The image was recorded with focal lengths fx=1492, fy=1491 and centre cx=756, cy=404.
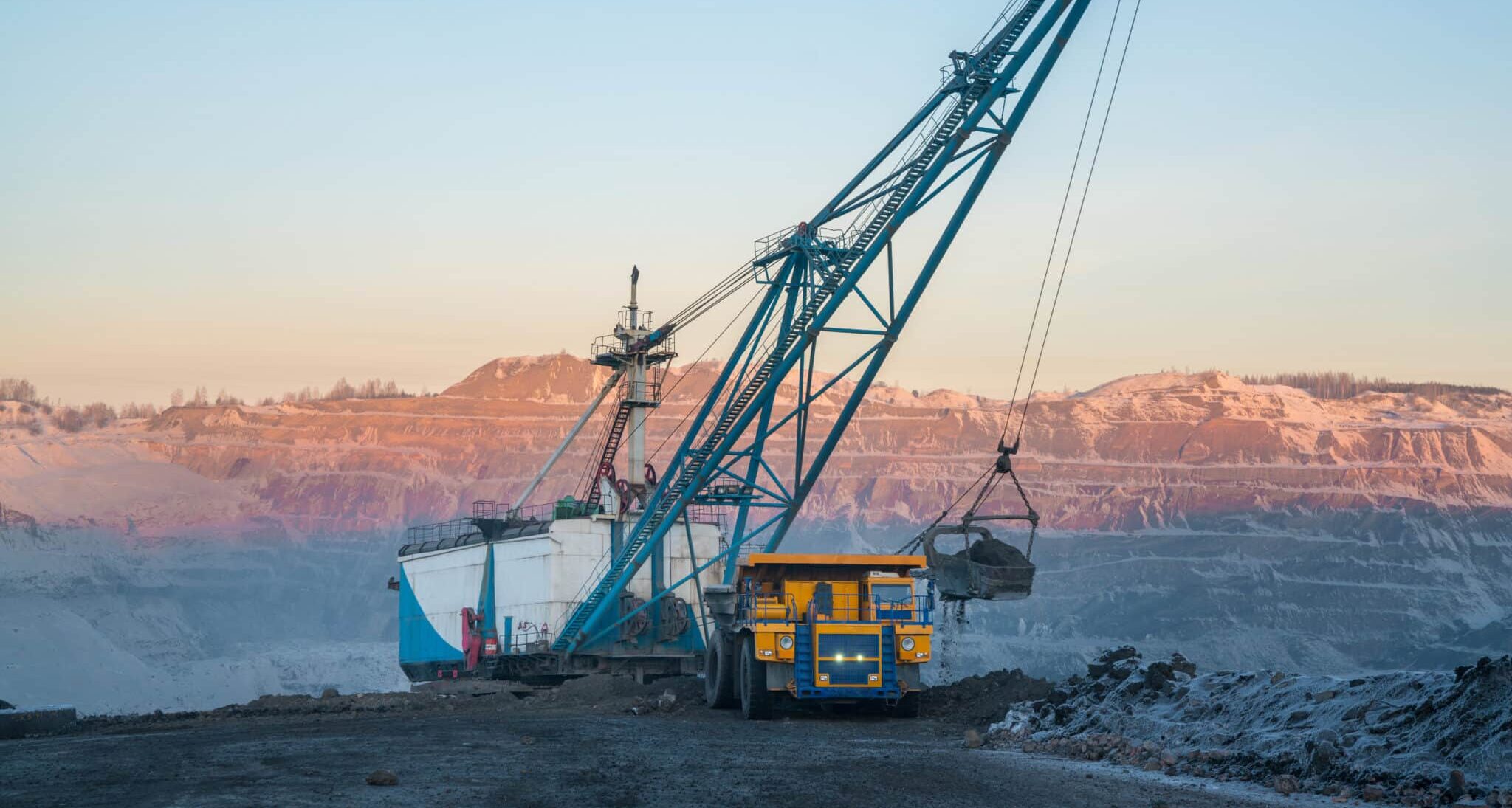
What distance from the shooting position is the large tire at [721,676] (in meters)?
29.6

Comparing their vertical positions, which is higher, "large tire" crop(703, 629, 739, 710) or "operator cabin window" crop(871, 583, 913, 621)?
"operator cabin window" crop(871, 583, 913, 621)

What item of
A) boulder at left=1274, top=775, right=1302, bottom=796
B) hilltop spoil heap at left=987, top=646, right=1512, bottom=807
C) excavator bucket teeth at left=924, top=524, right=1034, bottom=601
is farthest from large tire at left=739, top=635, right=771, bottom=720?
boulder at left=1274, top=775, right=1302, bottom=796

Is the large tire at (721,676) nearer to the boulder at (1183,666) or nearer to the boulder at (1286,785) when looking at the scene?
the boulder at (1183,666)

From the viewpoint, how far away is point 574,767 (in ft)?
62.5

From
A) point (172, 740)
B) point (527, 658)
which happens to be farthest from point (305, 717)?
point (527, 658)

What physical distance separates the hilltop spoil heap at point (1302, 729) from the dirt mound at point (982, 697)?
6.59ft

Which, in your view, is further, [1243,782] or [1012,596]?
[1012,596]

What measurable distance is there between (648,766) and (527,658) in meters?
24.7

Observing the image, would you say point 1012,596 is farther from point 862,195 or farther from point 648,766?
point 862,195

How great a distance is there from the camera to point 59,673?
237ft

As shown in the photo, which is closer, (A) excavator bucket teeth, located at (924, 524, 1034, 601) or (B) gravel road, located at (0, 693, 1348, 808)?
(B) gravel road, located at (0, 693, 1348, 808)

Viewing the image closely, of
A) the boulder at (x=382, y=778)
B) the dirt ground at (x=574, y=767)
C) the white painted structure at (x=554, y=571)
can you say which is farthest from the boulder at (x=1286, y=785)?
the white painted structure at (x=554, y=571)

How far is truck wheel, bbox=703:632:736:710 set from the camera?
2961cm

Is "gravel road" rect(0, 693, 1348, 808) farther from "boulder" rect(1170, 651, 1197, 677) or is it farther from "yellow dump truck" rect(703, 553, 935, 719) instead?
"boulder" rect(1170, 651, 1197, 677)
